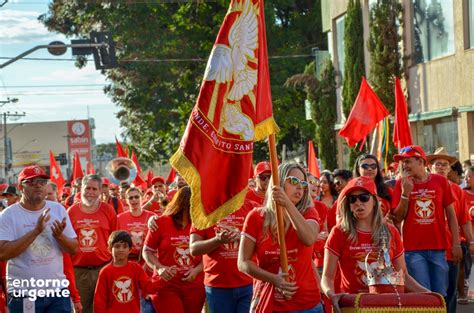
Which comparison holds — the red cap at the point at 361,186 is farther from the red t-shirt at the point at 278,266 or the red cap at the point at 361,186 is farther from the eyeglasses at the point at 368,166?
the eyeglasses at the point at 368,166

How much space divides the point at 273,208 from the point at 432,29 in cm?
2062

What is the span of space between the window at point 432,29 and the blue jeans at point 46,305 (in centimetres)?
1833

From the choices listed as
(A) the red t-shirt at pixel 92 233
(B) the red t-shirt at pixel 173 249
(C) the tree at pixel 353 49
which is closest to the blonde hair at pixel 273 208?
(B) the red t-shirt at pixel 173 249

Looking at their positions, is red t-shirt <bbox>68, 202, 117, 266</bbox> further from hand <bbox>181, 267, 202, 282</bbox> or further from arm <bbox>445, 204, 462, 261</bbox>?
arm <bbox>445, 204, 462, 261</bbox>

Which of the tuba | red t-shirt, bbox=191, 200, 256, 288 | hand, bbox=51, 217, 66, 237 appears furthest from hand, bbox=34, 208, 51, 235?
the tuba

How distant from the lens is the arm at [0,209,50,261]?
8.60 meters

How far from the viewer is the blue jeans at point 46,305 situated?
9000mm

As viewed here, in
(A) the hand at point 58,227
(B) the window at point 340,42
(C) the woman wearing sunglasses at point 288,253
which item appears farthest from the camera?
(B) the window at point 340,42

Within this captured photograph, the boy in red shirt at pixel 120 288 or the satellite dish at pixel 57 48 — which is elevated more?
the satellite dish at pixel 57 48

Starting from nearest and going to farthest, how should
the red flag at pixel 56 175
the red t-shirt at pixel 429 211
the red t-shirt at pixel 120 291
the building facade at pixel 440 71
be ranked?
1. the red t-shirt at pixel 120 291
2. the red t-shirt at pixel 429 211
3. the building facade at pixel 440 71
4. the red flag at pixel 56 175

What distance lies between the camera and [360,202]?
752 cm

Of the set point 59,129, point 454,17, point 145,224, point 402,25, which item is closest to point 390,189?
point 145,224

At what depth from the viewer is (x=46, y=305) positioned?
Result: 9086 millimetres

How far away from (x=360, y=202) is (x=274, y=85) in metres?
35.0
